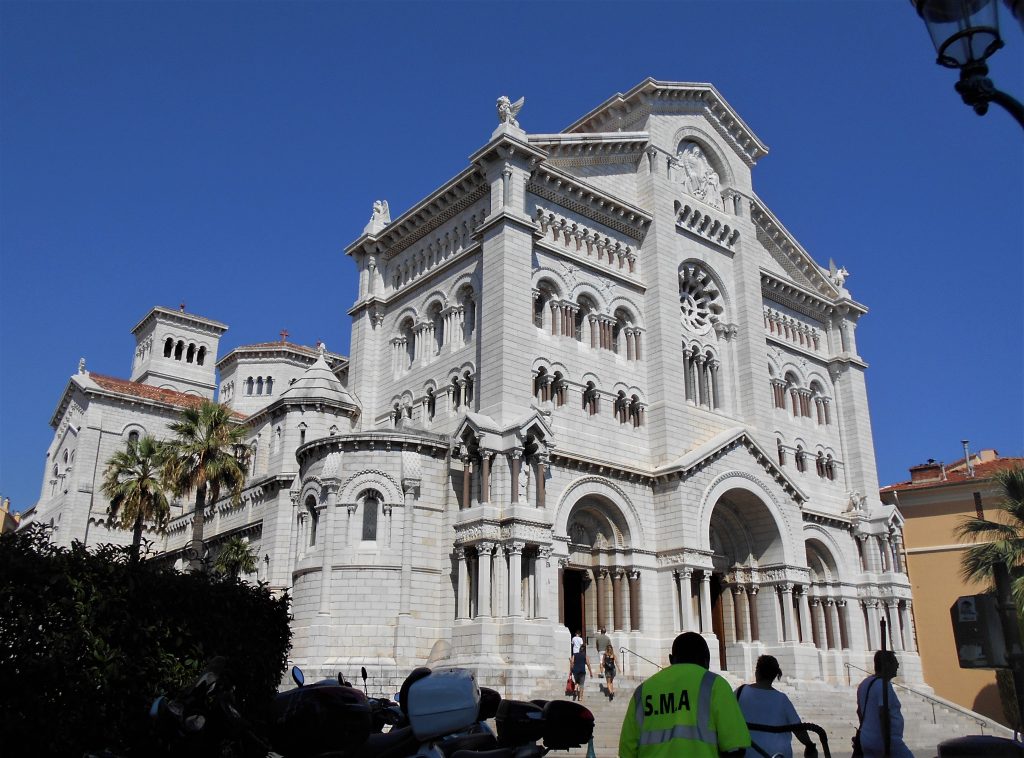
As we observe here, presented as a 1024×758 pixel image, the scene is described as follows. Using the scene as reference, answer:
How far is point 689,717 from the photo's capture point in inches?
200

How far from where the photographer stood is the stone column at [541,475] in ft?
87.6

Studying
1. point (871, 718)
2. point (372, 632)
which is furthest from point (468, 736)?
point (372, 632)

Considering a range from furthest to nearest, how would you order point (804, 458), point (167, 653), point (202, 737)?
point (804, 458), point (167, 653), point (202, 737)

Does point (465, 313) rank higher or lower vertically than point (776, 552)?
higher

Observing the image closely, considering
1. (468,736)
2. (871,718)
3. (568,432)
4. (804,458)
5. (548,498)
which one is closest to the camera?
(468,736)

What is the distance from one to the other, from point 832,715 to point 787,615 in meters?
4.89

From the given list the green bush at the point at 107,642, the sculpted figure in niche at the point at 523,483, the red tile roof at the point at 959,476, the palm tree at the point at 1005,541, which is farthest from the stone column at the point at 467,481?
the red tile roof at the point at 959,476

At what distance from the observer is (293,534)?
3123cm

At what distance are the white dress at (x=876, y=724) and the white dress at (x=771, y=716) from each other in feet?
3.30

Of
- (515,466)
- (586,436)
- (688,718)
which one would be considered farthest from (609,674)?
(688,718)

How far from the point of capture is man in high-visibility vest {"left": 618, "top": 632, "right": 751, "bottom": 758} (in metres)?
5.05

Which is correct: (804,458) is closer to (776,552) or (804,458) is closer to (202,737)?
(776,552)

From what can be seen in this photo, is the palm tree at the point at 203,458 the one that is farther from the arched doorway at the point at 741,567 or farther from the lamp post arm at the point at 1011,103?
the lamp post arm at the point at 1011,103

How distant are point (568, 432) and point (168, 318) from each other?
1645 inches
